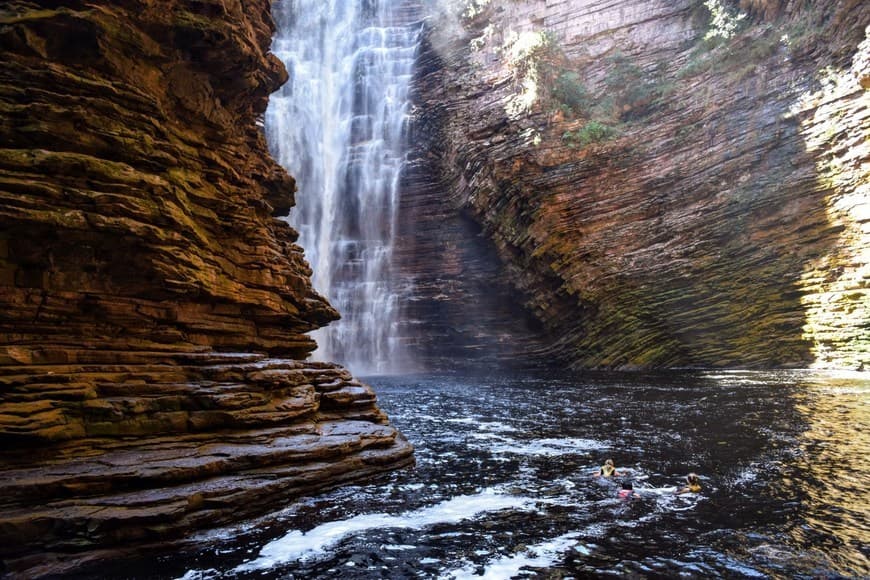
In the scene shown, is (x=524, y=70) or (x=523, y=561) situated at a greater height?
(x=524, y=70)

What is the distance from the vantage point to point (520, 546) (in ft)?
19.5

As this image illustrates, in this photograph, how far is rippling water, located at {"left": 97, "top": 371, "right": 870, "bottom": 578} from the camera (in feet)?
17.9

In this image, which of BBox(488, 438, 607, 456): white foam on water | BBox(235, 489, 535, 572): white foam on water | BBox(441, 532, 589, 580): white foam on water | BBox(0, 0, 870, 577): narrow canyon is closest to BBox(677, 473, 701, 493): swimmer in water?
BBox(235, 489, 535, 572): white foam on water

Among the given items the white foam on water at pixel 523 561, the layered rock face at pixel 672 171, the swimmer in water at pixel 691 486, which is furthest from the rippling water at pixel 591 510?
the layered rock face at pixel 672 171

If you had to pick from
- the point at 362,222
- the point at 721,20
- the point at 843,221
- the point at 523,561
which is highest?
the point at 721,20

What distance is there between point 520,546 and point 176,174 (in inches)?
366

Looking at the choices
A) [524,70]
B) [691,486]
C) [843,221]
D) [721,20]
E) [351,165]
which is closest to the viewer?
[691,486]

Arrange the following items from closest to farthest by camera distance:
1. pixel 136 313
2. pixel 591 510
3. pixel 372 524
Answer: pixel 372 524
pixel 591 510
pixel 136 313

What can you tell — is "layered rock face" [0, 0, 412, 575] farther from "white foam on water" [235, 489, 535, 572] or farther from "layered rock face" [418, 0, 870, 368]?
"layered rock face" [418, 0, 870, 368]

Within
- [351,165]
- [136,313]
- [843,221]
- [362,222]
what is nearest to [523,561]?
[136,313]

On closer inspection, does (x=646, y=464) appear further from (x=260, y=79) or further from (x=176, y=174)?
(x=260, y=79)

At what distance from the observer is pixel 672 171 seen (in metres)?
27.2

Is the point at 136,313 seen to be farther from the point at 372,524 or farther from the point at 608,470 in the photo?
the point at 608,470

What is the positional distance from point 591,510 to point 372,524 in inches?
118
